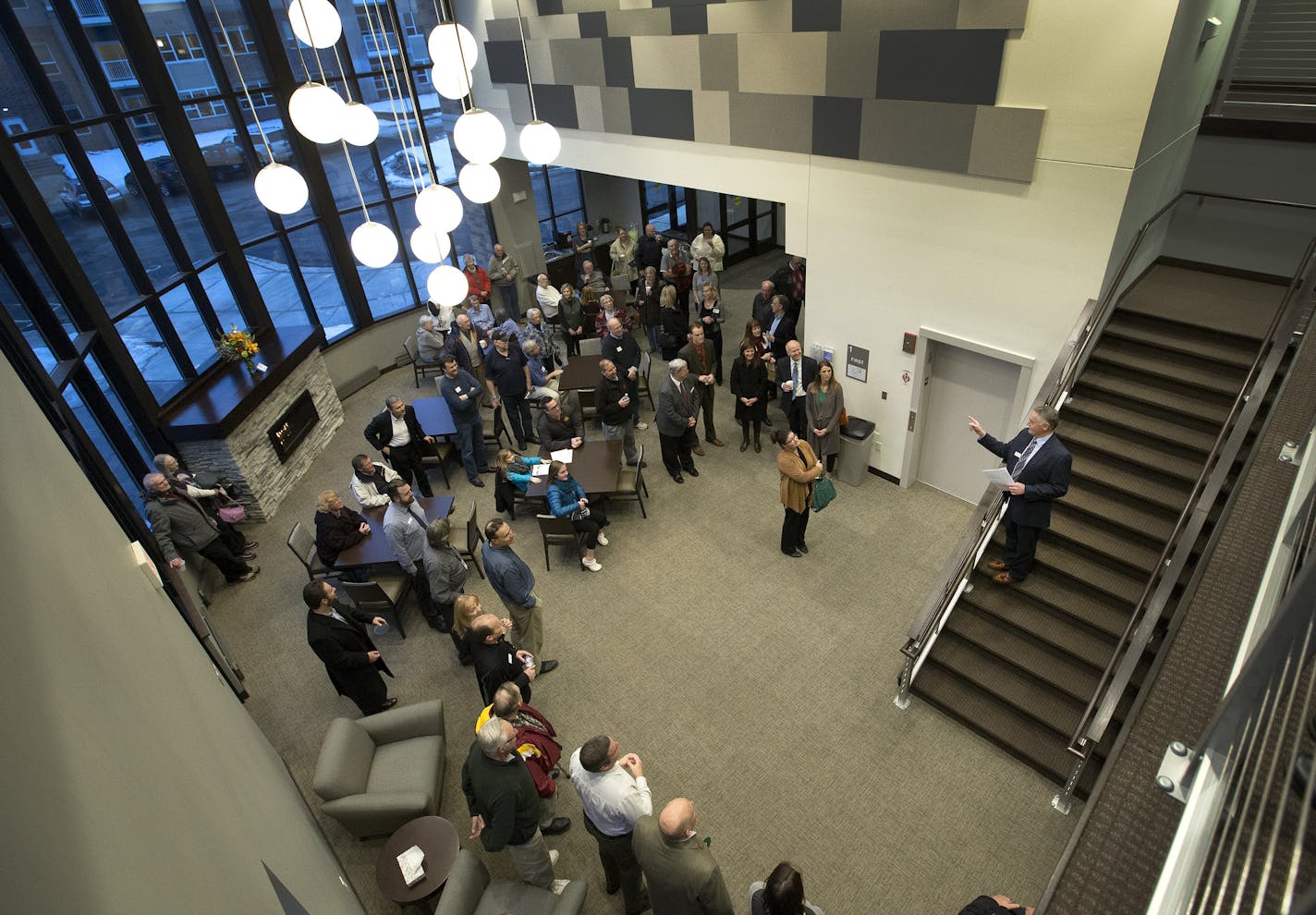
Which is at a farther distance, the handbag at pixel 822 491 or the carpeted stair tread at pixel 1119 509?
the handbag at pixel 822 491

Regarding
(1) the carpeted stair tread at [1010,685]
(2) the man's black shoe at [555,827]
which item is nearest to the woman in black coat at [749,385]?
(1) the carpeted stair tread at [1010,685]

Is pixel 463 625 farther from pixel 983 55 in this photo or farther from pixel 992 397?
pixel 983 55

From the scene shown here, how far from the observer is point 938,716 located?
573 centimetres

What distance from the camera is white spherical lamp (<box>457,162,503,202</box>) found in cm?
473

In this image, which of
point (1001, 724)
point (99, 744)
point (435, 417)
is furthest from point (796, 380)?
point (99, 744)

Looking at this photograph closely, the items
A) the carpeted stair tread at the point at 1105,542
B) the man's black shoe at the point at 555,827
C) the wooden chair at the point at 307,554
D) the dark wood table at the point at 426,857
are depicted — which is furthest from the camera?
the wooden chair at the point at 307,554

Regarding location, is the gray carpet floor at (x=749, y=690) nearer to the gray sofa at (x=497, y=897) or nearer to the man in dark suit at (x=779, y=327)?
the gray sofa at (x=497, y=897)

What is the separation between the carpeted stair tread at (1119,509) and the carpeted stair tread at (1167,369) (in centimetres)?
112

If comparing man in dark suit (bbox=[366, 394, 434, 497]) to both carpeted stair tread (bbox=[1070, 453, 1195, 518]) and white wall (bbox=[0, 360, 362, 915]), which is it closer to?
white wall (bbox=[0, 360, 362, 915])

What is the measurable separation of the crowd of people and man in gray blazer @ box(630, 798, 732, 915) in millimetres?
10

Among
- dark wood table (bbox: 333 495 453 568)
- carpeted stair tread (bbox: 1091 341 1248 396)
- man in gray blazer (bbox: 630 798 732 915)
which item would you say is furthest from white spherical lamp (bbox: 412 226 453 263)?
carpeted stair tread (bbox: 1091 341 1248 396)

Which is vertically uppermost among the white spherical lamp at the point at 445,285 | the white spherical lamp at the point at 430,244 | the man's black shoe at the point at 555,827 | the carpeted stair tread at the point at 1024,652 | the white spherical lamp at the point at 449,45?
the white spherical lamp at the point at 449,45

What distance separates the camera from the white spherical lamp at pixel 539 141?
461 centimetres

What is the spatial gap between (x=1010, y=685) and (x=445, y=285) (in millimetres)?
5181
